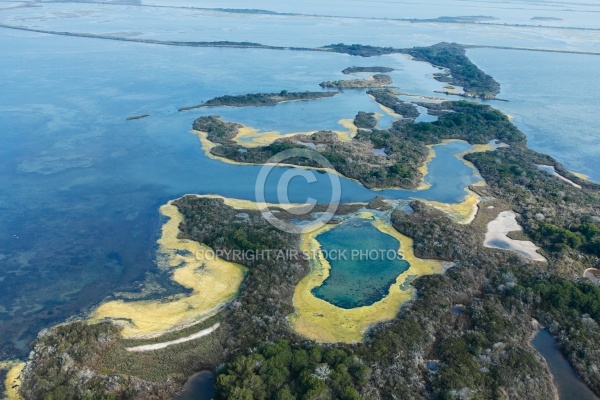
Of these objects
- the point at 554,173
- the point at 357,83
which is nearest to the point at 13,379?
the point at 554,173

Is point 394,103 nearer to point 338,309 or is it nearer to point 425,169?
point 425,169

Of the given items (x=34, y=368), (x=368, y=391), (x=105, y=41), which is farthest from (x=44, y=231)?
(x=105, y=41)

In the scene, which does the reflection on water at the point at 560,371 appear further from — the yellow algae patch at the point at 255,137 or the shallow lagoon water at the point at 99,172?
the yellow algae patch at the point at 255,137

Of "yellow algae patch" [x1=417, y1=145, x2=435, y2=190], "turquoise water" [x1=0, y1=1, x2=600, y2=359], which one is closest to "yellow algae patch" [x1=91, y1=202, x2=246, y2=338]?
"turquoise water" [x1=0, y1=1, x2=600, y2=359]

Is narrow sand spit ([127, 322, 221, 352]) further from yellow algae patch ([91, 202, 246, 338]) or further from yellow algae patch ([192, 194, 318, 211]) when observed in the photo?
yellow algae patch ([192, 194, 318, 211])

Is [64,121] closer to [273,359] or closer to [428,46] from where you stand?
[273,359]

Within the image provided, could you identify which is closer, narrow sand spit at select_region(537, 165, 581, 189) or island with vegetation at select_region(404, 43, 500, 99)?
narrow sand spit at select_region(537, 165, 581, 189)
